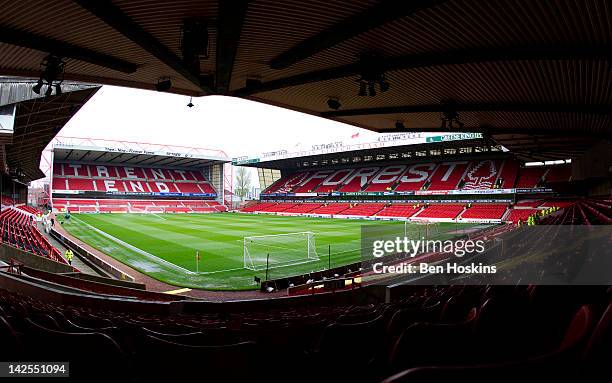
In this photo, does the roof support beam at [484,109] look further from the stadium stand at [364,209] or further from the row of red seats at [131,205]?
the row of red seats at [131,205]

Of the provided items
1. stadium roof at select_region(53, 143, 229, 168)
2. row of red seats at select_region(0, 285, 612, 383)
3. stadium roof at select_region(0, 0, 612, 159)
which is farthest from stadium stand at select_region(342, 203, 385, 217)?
row of red seats at select_region(0, 285, 612, 383)

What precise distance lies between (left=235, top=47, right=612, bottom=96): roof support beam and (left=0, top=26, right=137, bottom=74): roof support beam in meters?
2.82

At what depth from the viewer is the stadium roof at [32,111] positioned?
10039mm

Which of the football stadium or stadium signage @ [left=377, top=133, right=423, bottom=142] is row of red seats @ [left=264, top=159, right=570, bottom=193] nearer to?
stadium signage @ [left=377, top=133, right=423, bottom=142]

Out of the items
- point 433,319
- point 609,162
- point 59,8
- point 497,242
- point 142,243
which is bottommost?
point 142,243

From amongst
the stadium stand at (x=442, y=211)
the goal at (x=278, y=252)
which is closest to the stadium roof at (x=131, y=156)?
the stadium stand at (x=442, y=211)

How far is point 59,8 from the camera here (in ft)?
16.3

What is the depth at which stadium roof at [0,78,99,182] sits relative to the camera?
10039mm

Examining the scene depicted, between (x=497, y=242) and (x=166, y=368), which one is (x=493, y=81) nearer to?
(x=497, y=242)

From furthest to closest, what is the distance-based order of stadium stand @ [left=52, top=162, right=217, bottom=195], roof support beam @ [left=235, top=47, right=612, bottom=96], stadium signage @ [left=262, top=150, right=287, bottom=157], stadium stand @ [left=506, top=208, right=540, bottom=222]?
stadium stand @ [left=52, top=162, right=217, bottom=195]
stadium signage @ [left=262, top=150, right=287, bottom=157]
stadium stand @ [left=506, top=208, right=540, bottom=222]
roof support beam @ [left=235, top=47, right=612, bottom=96]

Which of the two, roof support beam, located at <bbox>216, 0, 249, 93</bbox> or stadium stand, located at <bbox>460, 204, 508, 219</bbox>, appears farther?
stadium stand, located at <bbox>460, 204, 508, 219</bbox>

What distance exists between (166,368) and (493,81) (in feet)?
28.4

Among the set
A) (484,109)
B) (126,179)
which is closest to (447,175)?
(484,109)

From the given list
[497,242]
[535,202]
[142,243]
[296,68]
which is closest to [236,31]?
[296,68]
